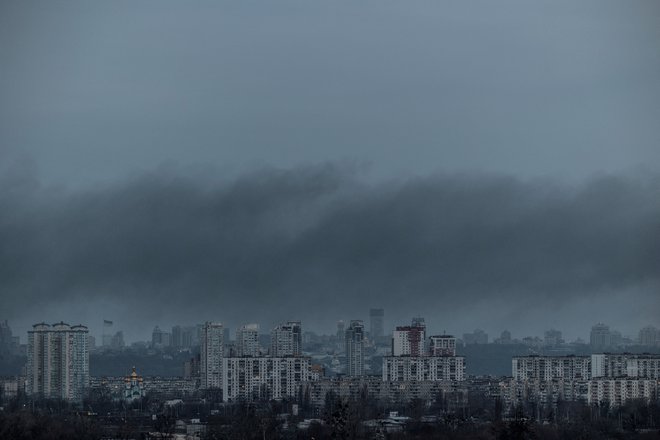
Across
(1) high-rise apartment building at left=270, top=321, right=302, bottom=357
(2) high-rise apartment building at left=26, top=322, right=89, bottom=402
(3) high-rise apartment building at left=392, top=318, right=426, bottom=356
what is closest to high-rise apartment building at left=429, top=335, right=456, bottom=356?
(3) high-rise apartment building at left=392, top=318, right=426, bottom=356

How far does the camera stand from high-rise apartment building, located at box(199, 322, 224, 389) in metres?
65.6

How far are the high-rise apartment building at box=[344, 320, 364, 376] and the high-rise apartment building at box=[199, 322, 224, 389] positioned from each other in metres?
6.66

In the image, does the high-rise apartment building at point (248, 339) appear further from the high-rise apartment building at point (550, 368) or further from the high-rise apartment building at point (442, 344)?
the high-rise apartment building at point (550, 368)

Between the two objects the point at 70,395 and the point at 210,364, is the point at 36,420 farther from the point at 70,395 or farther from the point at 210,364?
the point at 210,364

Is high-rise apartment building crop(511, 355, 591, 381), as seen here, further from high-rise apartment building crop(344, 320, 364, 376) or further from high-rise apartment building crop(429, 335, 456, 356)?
high-rise apartment building crop(344, 320, 364, 376)

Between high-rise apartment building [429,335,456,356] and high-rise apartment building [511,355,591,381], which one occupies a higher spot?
high-rise apartment building [429,335,456,356]

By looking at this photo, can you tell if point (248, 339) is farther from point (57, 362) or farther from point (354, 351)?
point (57, 362)

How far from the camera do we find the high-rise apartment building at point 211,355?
65.6 meters

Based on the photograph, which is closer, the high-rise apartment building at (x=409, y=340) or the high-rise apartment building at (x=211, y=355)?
the high-rise apartment building at (x=211, y=355)

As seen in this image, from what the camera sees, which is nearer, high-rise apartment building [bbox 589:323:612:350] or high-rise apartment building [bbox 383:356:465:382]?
high-rise apartment building [bbox 383:356:465:382]

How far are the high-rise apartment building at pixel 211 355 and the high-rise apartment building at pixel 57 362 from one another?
4.75 meters

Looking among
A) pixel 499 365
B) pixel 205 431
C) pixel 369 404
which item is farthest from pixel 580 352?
pixel 205 431

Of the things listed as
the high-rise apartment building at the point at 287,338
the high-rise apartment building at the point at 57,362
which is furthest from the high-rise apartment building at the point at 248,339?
the high-rise apartment building at the point at 57,362

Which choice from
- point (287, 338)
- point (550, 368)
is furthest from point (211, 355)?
point (550, 368)
